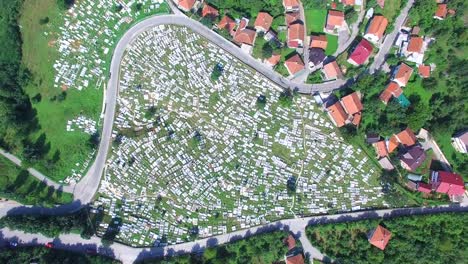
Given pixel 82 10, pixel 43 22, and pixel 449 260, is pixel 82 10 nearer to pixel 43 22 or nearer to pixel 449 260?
pixel 43 22

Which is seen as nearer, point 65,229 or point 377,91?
point 65,229

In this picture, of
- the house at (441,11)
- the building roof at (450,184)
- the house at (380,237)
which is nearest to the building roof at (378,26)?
the house at (441,11)

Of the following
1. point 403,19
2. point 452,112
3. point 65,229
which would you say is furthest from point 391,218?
point 65,229

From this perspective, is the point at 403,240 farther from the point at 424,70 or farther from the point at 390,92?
the point at 424,70

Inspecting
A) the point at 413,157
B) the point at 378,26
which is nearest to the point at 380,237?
the point at 413,157

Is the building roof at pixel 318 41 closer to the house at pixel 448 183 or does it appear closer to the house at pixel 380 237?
the house at pixel 448 183
